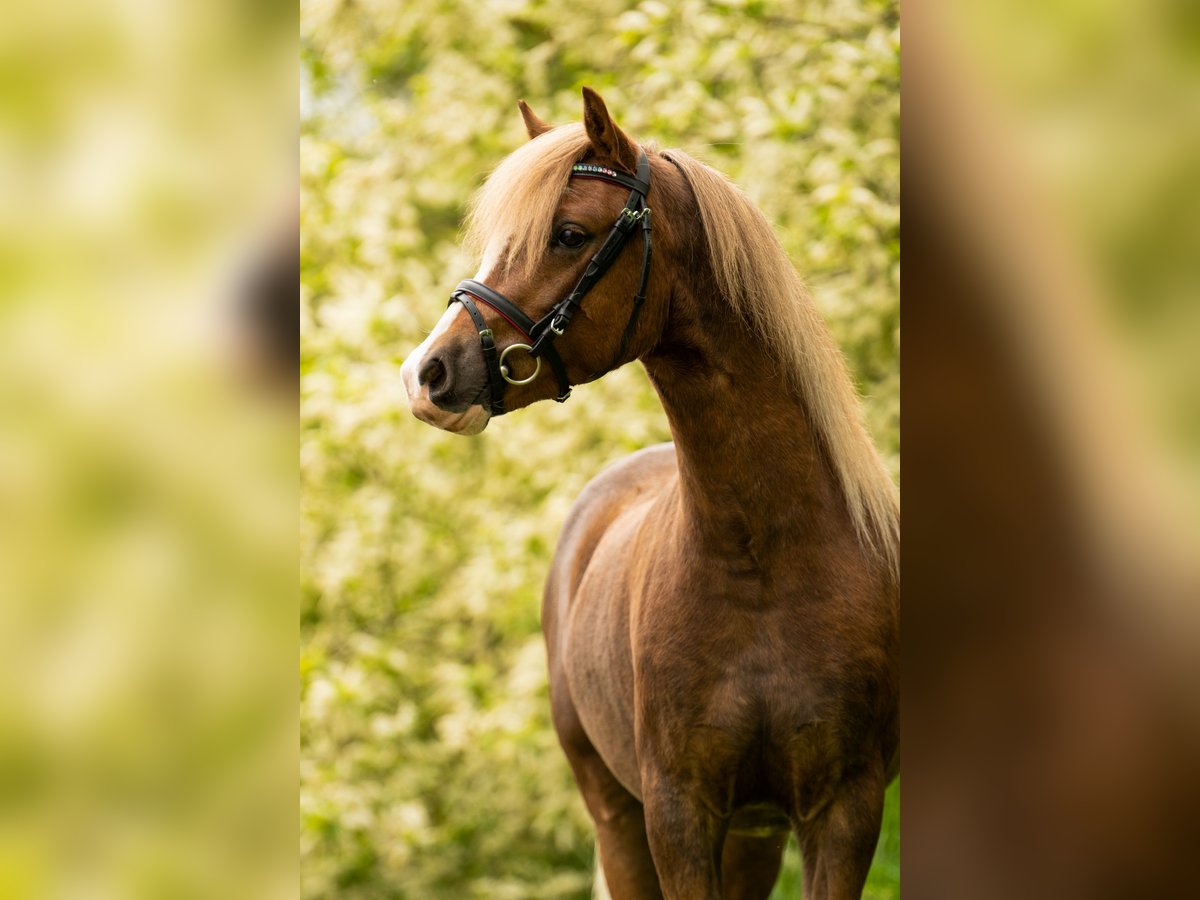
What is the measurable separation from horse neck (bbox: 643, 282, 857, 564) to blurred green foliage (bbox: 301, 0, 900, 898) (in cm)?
233

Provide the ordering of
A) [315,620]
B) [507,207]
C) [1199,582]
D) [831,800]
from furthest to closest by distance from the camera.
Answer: [315,620]
[831,800]
[507,207]
[1199,582]

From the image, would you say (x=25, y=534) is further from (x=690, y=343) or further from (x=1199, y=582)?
(x=690, y=343)

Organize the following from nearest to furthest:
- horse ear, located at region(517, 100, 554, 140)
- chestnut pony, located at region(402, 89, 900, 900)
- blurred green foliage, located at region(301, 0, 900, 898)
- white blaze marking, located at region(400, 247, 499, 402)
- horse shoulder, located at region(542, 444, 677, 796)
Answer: white blaze marking, located at region(400, 247, 499, 402) < chestnut pony, located at region(402, 89, 900, 900) < horse ear, located at region(517, 100, 554, 140) < horse shoulder, located at region(542, 444, 677, 796) < blurred green foliage, located at region(301, 0, 900, 898)

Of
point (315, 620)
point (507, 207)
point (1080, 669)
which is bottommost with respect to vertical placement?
point (315, 620)

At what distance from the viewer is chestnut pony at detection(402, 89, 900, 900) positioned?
77.9 inches

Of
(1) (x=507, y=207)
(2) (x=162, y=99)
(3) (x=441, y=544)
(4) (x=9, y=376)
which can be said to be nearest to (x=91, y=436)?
(4) (x=9, y=376)

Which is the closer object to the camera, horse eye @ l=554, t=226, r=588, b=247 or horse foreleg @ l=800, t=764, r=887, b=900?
horse eye @ l=554, t=226, r=588, b=247

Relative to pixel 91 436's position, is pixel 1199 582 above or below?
below

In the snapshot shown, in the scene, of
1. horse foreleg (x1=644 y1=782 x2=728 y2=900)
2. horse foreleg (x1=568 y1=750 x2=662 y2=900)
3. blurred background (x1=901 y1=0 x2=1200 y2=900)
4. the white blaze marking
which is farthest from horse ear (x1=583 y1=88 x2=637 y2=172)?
horse foreleg (x1=568 y1=750 x2=662 y2=900)

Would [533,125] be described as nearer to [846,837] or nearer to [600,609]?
[600,609]

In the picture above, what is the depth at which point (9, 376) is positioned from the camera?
2.09 ft

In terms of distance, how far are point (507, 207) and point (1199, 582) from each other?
4.97 feet

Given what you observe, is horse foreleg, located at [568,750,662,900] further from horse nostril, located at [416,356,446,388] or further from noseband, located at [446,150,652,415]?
horse nostril, located at [416,356,446,388]

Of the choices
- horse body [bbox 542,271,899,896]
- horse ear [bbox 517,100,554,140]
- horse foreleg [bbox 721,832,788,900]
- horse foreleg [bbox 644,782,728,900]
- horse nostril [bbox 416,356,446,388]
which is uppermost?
horse ear [bbox 517,100,554,140]
